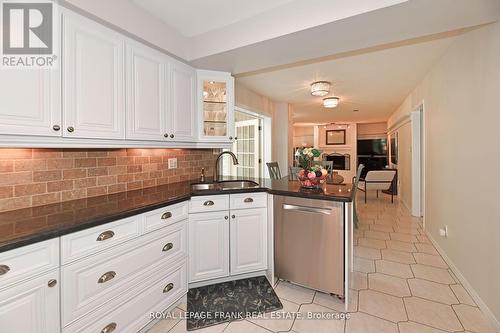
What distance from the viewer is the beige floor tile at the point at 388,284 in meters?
2.12

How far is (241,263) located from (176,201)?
2.96ft

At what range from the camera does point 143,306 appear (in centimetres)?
163

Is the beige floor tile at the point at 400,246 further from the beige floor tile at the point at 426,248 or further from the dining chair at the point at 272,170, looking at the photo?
the dining chair at the point at 272,170

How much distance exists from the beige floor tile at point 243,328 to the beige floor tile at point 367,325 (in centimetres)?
63

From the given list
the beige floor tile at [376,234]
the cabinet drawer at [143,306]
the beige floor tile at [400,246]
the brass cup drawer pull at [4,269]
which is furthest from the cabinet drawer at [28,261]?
the beige floor tile at [376,234]

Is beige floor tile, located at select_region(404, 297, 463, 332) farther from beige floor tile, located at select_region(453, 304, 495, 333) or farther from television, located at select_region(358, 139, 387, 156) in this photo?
television, located at select_region(358, 139, 387, 156)

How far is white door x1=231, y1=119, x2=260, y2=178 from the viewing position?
4870 millimetres

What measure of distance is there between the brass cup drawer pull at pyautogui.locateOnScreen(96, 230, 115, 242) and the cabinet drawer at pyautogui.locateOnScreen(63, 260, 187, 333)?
1.40 feet

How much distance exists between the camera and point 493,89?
176cm

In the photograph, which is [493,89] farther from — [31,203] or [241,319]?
[31,203]

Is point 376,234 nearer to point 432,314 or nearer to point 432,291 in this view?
point 432,291

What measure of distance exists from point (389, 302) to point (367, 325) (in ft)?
1.35

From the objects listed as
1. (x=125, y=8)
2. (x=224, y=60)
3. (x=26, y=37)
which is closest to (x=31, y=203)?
(x=26, y=37)

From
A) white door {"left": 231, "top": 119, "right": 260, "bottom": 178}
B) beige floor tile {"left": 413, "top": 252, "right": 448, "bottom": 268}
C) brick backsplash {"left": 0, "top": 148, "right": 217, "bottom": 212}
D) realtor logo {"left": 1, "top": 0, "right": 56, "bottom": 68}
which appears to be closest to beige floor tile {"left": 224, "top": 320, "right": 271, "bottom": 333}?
brick backsplash {"left": 0, "top": 148, "right": 217, "bottom": 212}
